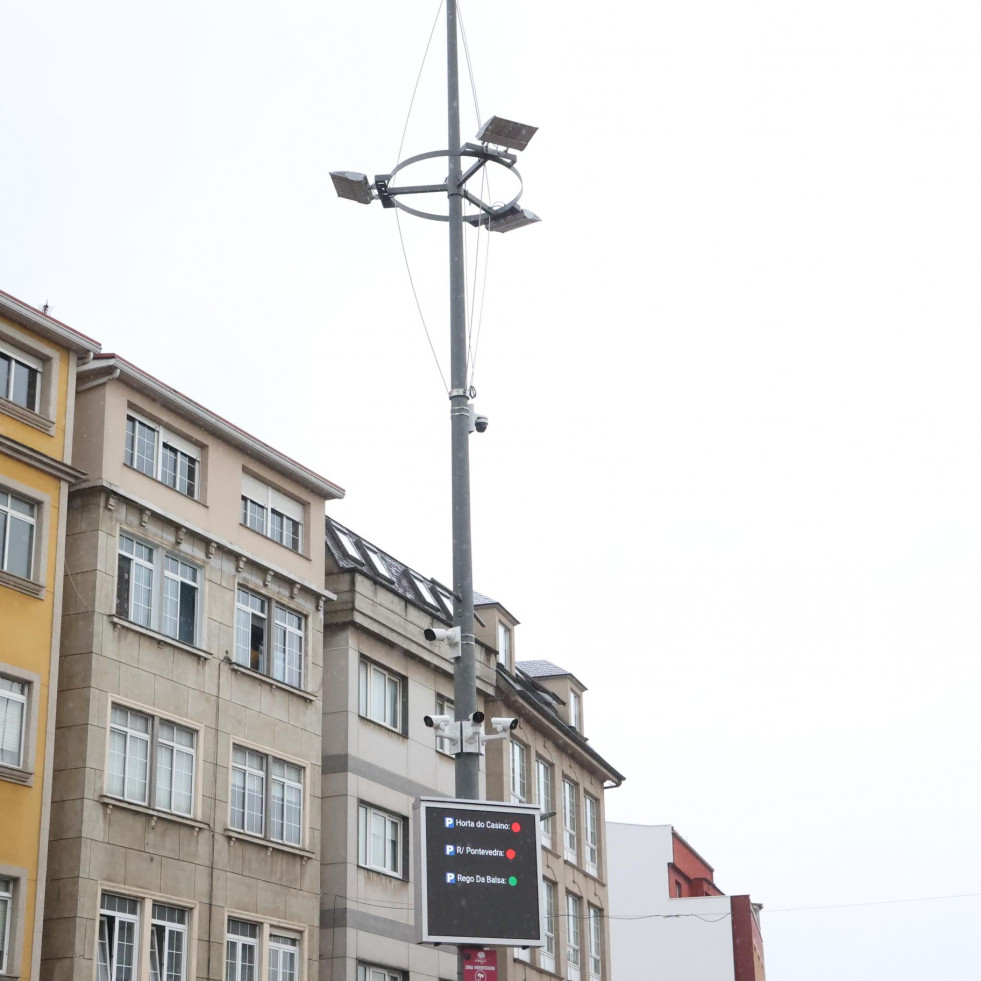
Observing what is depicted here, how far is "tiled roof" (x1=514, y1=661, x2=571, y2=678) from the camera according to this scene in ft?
167

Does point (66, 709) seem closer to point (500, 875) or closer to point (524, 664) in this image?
point (500, 875)

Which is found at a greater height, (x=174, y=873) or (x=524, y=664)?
(x=524, y=664)

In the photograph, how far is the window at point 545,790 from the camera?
4359 centimetres

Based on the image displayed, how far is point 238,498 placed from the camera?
3072 centimetres

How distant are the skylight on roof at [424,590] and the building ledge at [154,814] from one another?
476 inches

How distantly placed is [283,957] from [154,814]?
4.80m

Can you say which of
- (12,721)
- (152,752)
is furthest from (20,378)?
(152,752)

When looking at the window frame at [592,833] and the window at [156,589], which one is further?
the window frame at [592,833]

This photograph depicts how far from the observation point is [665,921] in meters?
70.9

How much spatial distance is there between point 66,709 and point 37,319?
20.7 ft

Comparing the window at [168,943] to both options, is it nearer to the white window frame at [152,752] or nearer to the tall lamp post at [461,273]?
the white window frame at [152,752]

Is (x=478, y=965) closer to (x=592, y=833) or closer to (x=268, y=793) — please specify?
(x=268, y=793)

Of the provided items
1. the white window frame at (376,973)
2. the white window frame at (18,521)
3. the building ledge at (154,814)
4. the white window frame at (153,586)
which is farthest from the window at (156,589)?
the white window frame at (376,973)

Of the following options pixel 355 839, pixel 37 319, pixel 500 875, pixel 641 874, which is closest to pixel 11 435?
pixel 37 319
